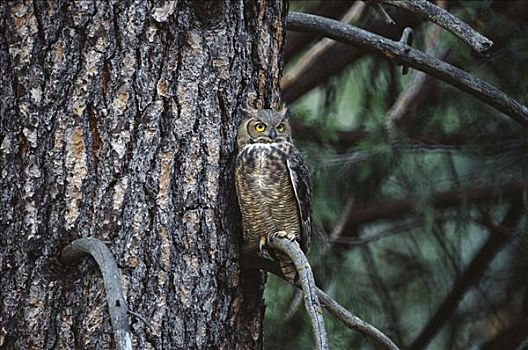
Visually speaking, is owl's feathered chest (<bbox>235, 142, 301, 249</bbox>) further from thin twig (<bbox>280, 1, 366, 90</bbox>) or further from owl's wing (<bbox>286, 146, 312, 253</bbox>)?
thin twig (<bbox>280, 1, 366, 90</bbox>)

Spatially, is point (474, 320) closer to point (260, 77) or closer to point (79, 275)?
point (260, 77)

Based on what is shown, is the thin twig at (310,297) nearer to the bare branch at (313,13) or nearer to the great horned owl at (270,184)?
the great horned owl at (270,184)

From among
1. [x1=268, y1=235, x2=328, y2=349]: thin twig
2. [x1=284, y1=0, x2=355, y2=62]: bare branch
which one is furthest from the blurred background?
[x1=268, y1=235, x2=328, y2=349]: thin twig

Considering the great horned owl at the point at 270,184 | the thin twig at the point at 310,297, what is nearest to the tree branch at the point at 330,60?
the great horned owl at the point at 270,184

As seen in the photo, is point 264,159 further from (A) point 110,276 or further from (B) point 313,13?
(B) point 313,13

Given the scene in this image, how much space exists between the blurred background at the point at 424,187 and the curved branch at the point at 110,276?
1435mm

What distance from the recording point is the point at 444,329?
3703 mm

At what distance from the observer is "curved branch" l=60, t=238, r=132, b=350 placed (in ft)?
5.39

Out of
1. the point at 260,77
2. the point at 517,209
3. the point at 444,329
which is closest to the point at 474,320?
the point at 444,329

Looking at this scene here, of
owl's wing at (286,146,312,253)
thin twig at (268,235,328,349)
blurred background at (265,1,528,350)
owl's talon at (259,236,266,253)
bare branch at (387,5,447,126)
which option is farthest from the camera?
bare branch at (387,5,447,126)

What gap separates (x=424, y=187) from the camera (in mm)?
3500

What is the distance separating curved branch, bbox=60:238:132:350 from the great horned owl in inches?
18.2

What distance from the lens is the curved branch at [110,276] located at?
64.6 inches

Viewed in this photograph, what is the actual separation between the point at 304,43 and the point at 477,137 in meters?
0.74
